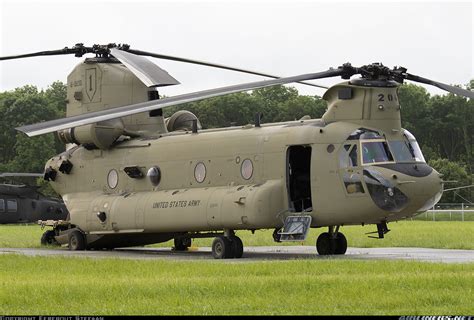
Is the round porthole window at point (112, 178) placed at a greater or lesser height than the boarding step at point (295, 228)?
greater

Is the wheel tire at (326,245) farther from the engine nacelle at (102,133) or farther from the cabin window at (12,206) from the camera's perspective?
the cabin window at (12,206)

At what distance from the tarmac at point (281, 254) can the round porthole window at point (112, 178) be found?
2.09 metres

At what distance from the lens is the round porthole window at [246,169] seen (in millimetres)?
27891

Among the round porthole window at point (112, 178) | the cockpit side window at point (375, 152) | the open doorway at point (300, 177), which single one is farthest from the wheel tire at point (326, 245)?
the round porthole window at point (112, 178)

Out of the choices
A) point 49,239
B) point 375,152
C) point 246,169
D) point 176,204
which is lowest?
point 49,239

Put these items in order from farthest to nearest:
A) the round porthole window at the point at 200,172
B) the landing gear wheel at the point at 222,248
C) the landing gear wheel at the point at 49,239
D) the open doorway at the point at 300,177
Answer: the landing gear wheel at the point at 49,239 → the round porthole window at the point at 200,172 → the open doorway at the point at 300,177 → the landing gear wheel at the point at 222,248

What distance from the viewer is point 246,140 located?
2820 centimetres

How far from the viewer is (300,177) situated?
1091 inches

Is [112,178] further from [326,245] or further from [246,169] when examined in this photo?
[326,245]

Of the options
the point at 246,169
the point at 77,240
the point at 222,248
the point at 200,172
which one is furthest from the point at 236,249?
the point at 77,240

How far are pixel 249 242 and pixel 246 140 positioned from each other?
31.2 ft

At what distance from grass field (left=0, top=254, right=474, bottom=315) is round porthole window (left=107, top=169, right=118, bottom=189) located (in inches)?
399

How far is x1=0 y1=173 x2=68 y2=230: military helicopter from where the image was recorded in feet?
143

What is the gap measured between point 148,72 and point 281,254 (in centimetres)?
636
